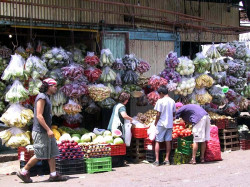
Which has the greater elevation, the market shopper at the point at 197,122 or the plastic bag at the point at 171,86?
the plastic bag at the point at 171,86

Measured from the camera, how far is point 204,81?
465 inches

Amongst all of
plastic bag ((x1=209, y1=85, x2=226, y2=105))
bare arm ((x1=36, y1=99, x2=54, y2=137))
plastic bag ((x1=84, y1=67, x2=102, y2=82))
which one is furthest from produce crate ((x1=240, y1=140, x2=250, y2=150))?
bare arm ((x1=36, y1=99, x2=54, y2=137))

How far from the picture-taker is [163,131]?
32.0 ft

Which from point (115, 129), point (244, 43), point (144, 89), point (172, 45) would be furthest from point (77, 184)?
point (244, 43)

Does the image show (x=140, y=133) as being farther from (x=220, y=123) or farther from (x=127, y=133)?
(x=220, y=123)

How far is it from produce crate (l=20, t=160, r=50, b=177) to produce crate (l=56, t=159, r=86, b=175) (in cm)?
25

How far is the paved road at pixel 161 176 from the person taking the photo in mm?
7973

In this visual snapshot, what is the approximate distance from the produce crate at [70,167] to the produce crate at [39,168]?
0.25m

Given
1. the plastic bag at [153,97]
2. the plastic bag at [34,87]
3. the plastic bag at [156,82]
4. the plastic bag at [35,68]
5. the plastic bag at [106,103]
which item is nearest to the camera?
the plastic bag at [35,68]

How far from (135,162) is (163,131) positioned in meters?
1.13

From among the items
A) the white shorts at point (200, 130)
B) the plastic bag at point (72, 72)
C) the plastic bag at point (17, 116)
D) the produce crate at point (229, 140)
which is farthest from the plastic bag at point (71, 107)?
the produce crate at point (229, 140)

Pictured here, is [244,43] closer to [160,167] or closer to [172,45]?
[172,45]

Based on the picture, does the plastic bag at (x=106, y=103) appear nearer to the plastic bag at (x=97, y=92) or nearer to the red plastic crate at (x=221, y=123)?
the plastic bag at (x=97, y=92)

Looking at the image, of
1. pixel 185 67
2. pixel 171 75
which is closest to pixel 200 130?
pixel 171 75
